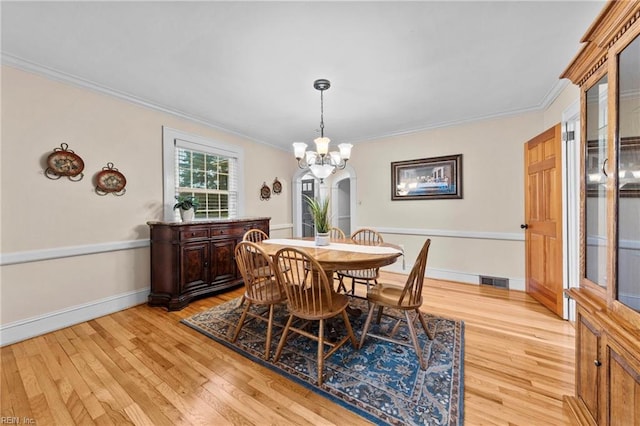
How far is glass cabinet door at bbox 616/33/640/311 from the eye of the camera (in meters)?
1.01

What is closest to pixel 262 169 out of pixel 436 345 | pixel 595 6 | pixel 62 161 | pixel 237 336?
pixel 62 161

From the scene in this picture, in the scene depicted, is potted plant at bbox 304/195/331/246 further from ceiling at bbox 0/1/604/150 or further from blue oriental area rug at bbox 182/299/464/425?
ceiling at bbox 0/1/604/150

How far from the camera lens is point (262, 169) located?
15.3 feet

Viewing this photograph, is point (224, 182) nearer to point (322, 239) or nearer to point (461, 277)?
point (322, 239)

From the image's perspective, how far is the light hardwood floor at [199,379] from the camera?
141 cm

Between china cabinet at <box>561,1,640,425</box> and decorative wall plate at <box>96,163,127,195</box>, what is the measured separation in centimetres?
388

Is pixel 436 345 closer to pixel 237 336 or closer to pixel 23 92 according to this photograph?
pixel 237 336

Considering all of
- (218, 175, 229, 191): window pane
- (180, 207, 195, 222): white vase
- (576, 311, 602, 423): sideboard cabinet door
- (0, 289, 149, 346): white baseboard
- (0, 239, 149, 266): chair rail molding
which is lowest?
(0, 289, 149, 346): white baseboard

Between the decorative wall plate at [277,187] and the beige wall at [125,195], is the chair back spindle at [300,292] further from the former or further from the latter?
the decorative wall plate at [277,187]

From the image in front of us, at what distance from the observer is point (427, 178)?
13.0 ft

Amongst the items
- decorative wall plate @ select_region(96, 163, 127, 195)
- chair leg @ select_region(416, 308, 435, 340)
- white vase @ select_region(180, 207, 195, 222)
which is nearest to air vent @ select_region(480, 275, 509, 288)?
chair leg @ select_region(416, 308, 435, 340)

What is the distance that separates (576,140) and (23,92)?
5.19 m

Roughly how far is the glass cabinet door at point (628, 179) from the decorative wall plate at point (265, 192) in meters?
4.29

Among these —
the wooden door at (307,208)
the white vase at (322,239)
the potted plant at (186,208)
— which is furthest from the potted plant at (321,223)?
the wooden door at (307,208)
